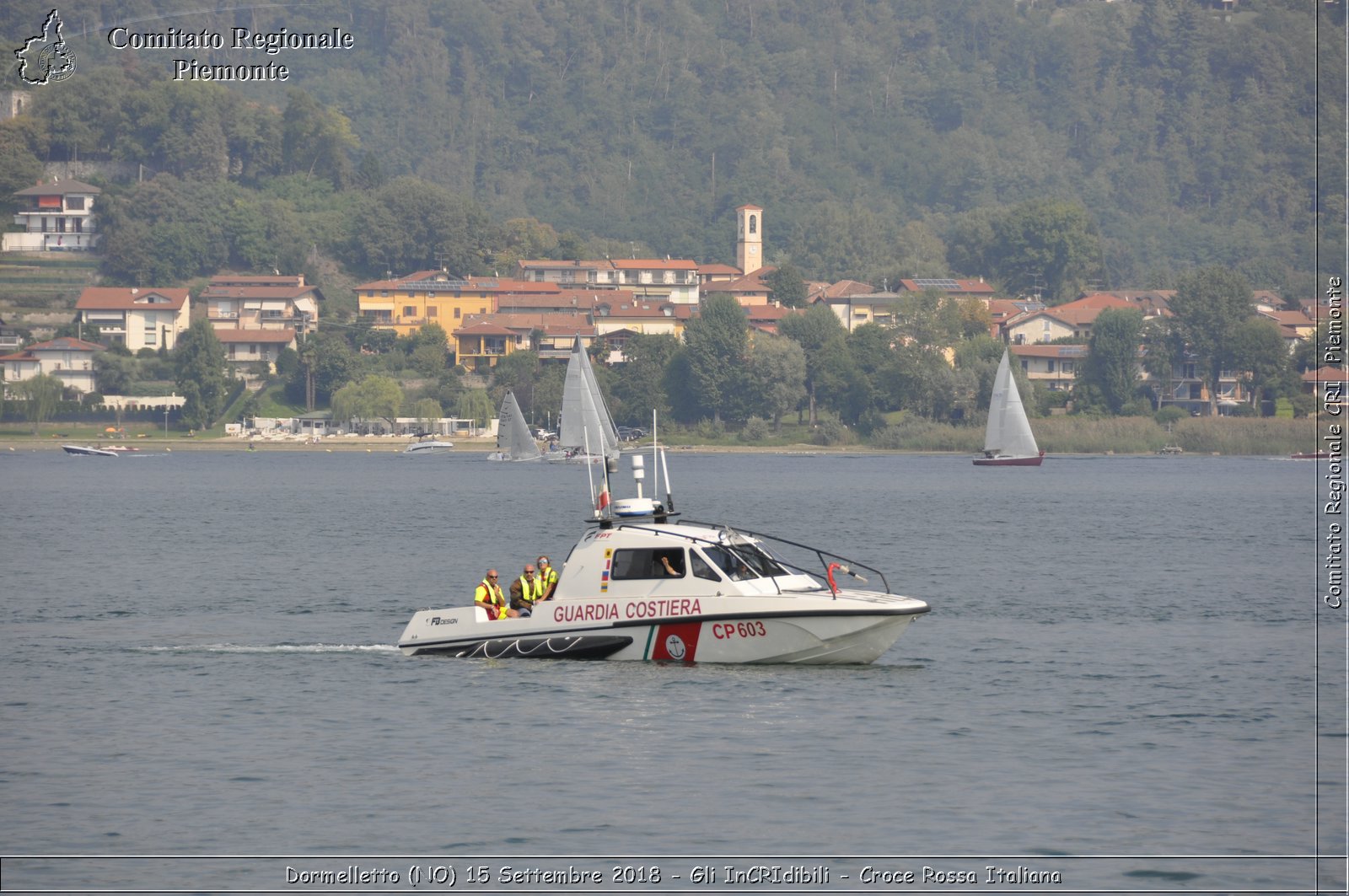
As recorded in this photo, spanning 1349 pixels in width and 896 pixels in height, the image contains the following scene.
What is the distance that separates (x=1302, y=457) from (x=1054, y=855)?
569 feet

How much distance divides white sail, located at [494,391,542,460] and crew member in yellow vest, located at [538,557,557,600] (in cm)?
12827

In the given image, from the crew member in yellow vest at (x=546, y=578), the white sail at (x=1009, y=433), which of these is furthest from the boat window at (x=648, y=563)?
the white sail at (x=1009, y=433)

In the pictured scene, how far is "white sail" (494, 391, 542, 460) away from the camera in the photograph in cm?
16625

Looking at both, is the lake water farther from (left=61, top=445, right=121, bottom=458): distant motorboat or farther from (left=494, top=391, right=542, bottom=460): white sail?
(left=61, top=445, right=121, bottom=458): distant motorboat

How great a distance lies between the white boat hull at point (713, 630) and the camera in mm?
35156

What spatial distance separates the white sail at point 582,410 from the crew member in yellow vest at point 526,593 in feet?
241

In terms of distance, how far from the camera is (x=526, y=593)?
1465 inches

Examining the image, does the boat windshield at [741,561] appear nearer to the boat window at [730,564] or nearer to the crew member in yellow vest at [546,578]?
the boat window at [730,564]

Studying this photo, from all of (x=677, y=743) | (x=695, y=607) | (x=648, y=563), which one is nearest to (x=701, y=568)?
(x=695, y=607)

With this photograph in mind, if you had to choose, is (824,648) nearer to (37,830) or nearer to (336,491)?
(37,830)

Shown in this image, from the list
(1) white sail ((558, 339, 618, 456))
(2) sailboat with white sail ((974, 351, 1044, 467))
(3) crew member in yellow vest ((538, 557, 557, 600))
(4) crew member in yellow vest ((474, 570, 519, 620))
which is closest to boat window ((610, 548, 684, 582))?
(3) crew member in yellow vest ((538, 557, 557, 600))

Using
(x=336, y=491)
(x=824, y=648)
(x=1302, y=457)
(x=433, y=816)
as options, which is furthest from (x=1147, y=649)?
(x=1302, y=457)

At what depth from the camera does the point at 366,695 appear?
119 ft

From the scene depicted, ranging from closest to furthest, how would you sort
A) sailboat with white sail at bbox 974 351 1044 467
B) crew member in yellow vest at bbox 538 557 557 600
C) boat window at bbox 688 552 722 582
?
boat window at bbox 688 552 722 582
crew member in yellow vest at bbox 538 557 557 600
sailboat with white sail at bbox 974 351 1044 467
